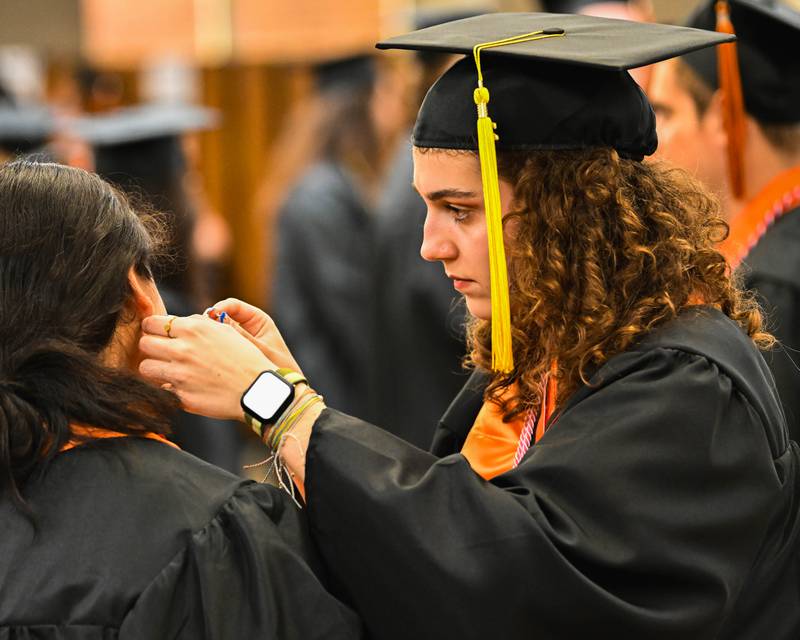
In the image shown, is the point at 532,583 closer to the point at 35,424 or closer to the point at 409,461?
the point at 409,461

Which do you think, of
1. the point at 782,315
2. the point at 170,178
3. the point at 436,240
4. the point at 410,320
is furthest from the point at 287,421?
the point at 170,178

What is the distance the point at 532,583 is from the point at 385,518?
0.75 feet

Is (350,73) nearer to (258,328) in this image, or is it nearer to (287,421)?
(258,328)

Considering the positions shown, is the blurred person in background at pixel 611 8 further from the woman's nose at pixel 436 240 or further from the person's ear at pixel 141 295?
the person's ear at pixel 141 295

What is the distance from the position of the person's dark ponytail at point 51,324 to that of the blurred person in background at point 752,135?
1474 millimetres

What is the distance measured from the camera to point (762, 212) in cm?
313

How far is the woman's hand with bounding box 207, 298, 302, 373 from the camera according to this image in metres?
2.26

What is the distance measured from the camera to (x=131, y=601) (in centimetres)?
177

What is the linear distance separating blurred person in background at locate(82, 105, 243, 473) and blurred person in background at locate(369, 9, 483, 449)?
606 millimetres

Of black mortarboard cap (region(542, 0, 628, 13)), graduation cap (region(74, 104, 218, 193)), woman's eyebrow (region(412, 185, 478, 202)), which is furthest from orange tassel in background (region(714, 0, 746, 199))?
graduation cap (region(74, 104, 218, 193))

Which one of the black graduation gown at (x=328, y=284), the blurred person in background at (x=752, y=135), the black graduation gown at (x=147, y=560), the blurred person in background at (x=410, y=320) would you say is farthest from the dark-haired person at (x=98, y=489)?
the black graduation gown at (x=328, y=284)

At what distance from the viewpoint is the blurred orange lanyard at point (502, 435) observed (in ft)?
7.36

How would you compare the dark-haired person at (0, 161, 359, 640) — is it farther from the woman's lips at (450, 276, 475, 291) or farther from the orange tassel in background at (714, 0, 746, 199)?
the orange tassel in background at (714, 0, 746, 199)

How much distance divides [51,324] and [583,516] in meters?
0.81
